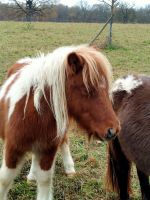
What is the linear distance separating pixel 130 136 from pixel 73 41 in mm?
13396

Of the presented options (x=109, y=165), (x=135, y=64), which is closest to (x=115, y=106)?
(x=109, y=165)

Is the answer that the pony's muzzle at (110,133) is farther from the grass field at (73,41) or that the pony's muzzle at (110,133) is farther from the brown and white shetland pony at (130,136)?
the brown and white shetland pony at (130,136)

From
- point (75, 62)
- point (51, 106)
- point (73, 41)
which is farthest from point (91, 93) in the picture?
point (73, 41)

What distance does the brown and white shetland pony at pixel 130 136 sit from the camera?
3.13 m

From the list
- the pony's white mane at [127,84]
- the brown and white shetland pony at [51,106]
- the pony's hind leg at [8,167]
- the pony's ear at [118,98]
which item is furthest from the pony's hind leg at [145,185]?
the pony's hind leg at [8,167]

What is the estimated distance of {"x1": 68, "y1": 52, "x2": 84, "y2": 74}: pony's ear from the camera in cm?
242

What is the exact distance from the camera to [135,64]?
37.1 feet

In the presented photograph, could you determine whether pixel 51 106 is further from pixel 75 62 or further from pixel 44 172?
pixel 44 172

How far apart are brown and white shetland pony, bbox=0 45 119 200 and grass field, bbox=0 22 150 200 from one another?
0.22m

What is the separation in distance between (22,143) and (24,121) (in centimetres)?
21

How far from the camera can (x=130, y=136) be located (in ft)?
10.5

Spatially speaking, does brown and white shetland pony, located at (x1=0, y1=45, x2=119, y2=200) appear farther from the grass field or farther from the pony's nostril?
the grass field

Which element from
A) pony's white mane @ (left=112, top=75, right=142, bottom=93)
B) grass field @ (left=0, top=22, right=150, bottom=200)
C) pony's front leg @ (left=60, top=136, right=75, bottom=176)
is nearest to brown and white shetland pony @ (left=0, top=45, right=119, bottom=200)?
grass field @ (left=0, top=22, right=150, bottom=200)

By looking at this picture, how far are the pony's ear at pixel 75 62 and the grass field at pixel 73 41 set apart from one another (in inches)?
18.0
